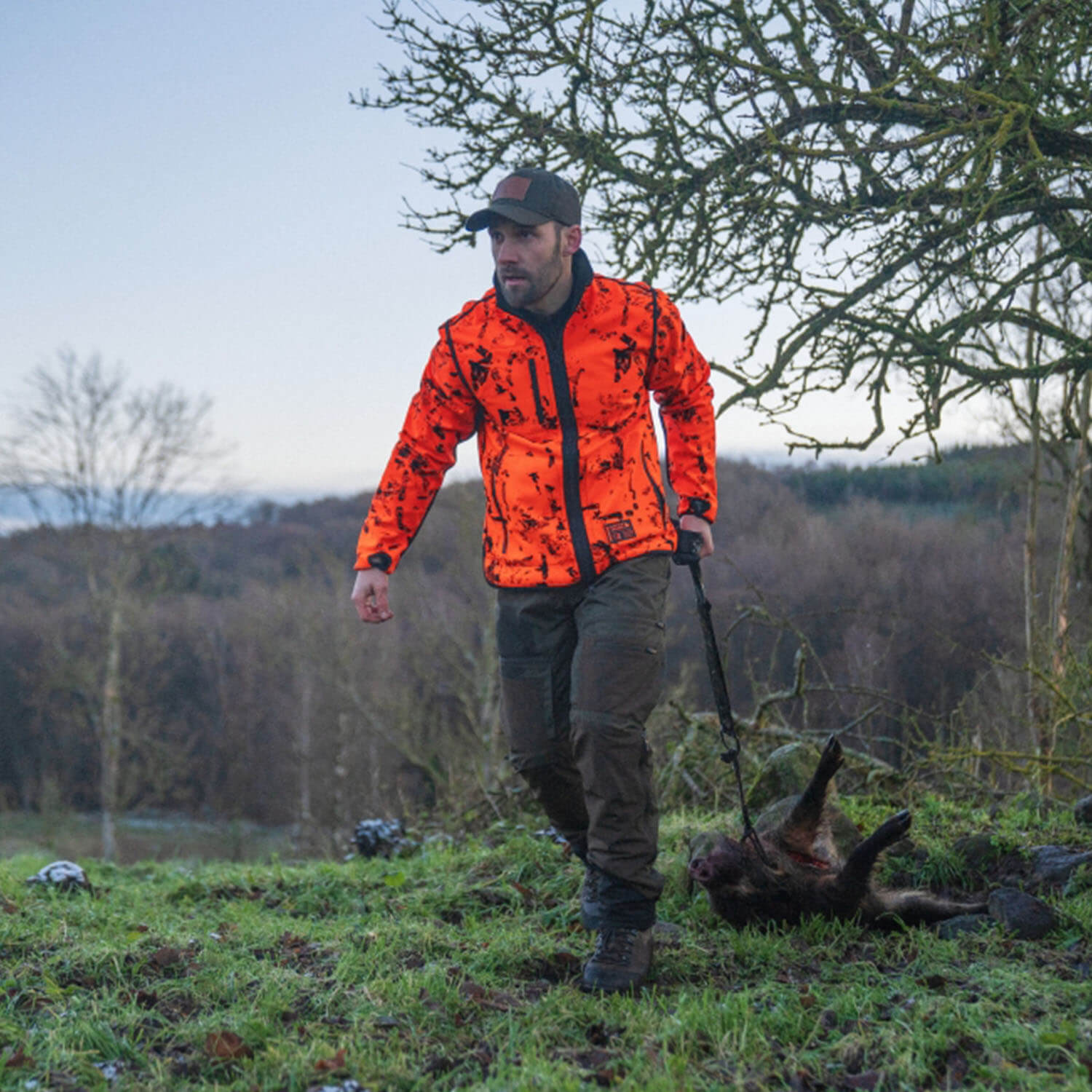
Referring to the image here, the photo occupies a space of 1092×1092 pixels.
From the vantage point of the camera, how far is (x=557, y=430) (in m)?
3.57

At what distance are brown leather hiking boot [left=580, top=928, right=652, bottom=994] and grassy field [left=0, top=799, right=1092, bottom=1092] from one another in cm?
8

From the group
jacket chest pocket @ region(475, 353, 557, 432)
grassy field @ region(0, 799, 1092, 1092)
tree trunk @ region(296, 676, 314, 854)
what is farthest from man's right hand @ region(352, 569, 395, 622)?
tree trunk @ region(296, 676, 314, 854)

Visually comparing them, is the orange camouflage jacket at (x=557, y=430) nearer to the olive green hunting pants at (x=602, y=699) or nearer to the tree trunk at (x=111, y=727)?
the olive green hunting pants at (x=602, y=699)

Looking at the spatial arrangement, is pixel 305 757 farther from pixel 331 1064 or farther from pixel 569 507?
pixel 331 1064

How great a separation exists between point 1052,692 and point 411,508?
130 inches

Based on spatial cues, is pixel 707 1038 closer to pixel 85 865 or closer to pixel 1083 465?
pixel 85 865

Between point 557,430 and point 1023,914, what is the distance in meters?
2.28

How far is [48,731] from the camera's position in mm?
38500

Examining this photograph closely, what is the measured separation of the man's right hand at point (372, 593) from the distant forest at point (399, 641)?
501cm

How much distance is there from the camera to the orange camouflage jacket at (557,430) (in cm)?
353

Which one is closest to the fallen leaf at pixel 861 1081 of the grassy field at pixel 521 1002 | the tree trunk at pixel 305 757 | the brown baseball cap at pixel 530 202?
the grassy field at pixel 521 1002

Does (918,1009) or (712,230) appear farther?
(712,230)

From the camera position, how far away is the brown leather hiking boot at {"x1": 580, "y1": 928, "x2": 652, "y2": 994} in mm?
3189

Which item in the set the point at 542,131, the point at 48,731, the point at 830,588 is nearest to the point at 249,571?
the point at 48,731
